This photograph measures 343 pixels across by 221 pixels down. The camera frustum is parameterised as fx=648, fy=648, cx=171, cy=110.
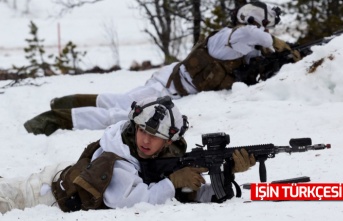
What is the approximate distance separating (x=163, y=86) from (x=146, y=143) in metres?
3.93

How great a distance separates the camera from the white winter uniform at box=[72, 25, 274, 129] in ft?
23.6

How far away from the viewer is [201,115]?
696 centimetres

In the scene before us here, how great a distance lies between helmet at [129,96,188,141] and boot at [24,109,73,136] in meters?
3.07

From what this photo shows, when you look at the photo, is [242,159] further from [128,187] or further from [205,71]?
[205,71]

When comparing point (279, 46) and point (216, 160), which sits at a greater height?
point (279, 46)

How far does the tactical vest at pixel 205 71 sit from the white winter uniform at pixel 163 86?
0.06 metres

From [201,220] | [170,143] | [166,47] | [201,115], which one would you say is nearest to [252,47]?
[201,115]

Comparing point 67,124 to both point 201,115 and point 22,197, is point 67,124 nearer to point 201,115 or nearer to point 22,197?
point 201,115

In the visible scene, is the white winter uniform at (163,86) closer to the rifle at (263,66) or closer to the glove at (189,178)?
the rifle at (263,66)

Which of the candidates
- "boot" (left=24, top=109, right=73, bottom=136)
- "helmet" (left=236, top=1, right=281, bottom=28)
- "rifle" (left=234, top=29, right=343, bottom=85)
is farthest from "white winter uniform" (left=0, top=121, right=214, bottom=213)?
"helmet" (left=236, top=1, right=281, bottom=28)

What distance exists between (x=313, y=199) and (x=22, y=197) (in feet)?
6.35

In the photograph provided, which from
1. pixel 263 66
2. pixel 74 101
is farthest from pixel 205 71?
pixel 74 101

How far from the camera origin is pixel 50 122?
7.13m

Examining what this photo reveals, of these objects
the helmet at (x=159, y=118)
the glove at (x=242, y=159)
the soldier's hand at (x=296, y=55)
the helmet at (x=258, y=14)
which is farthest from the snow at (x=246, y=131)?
the helmet at (x=258, y=14)
